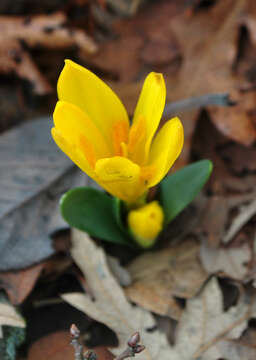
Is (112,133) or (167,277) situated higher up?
(112,133)

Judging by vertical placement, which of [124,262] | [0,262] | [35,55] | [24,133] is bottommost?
[124,262]

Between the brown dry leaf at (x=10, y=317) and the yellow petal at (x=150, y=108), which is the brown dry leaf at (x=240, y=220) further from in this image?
the brown dry leaf at (x=10, y=317)

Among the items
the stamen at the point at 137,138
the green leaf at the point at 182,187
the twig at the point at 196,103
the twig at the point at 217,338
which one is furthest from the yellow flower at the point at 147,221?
the twig at the point at 196,103

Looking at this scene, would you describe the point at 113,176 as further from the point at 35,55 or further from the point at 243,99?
the point at 35,55

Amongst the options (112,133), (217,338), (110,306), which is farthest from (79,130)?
(217,338)

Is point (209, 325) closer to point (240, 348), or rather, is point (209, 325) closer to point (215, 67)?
point (240, 348)

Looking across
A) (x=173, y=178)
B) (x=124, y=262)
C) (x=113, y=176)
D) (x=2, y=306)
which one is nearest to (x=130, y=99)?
(x=173, y=178)

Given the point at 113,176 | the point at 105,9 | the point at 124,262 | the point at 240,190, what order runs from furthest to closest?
1. the point at 105,9
2. the point at 240,190
3. the point at 124,262
4. the point at 113,176

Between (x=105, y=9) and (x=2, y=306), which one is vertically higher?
(x=105, y=9)
